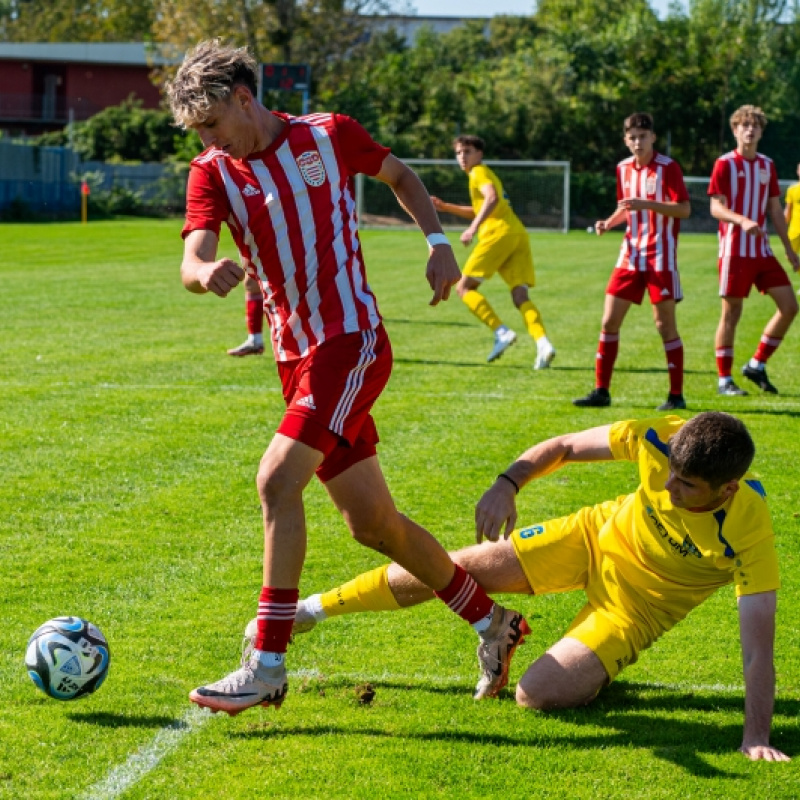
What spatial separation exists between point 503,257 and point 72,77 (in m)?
58.8

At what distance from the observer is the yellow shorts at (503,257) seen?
12477mm

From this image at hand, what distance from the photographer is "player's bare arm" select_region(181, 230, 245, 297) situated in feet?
12.3

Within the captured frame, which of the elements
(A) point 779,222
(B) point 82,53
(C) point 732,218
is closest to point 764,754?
(C) point 732,218

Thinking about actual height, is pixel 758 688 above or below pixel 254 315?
below

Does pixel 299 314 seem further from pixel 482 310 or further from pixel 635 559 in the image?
pixel 482 310

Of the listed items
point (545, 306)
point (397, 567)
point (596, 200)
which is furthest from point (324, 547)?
point (596, 200)

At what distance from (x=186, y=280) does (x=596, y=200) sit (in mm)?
38581

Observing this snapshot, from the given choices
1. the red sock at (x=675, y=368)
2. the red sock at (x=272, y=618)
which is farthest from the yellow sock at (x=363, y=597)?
the red sock at (x=675, y=368)

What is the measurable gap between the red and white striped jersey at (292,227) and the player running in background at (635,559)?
2.60 feet

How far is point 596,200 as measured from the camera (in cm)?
4147

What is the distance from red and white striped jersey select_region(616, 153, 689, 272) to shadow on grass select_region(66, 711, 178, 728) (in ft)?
22.2

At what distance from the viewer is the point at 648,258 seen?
10.0 meters

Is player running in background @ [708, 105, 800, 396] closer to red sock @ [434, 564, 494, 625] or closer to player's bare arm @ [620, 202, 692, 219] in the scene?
player's bare arm @ [620, 202, 692, 219]

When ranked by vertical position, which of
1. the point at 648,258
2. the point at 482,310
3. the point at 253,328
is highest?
the point at 648,258
